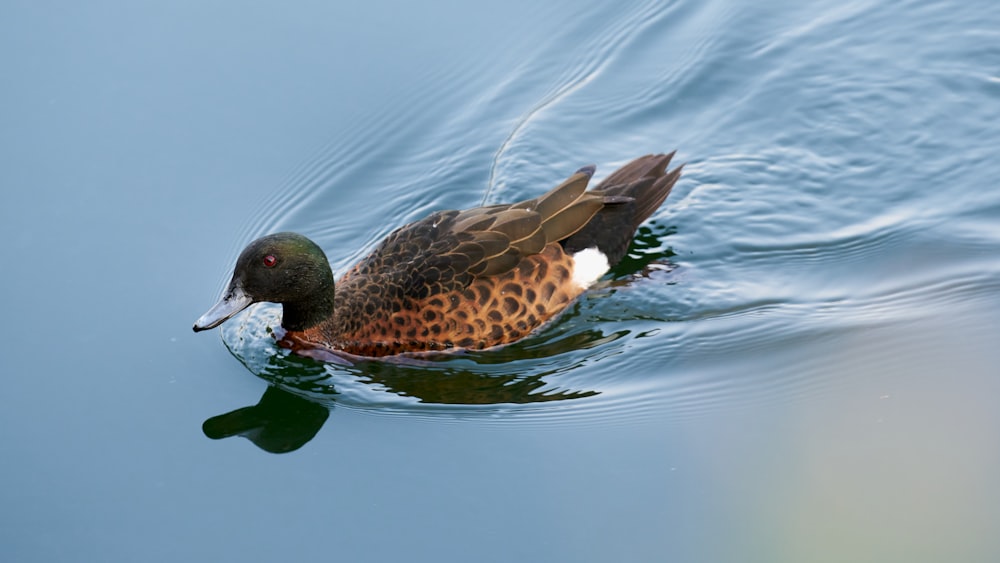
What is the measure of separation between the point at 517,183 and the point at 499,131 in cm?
54

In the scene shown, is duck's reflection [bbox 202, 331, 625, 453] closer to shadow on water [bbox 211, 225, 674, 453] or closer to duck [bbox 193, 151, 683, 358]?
shadow on water [bbox 211, 225, 674, 453]

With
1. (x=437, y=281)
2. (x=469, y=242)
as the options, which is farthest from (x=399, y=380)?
(x=469, y=242)

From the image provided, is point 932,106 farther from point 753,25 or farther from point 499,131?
point 499,131

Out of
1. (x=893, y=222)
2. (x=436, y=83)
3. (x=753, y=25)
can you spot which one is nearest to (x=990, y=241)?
(x=893, y=222)

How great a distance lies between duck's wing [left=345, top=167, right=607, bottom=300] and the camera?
705 centimetres

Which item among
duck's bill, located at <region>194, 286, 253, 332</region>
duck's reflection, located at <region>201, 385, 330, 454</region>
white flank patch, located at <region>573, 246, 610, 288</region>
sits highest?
duck's bill, located at <region>194, 286, 253, 332</region>

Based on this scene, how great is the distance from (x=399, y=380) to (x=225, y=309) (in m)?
1.05

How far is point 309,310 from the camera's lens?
7223mm

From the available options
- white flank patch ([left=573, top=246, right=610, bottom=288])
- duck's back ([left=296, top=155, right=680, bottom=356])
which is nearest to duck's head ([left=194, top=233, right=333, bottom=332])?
duck's back ([left=296, top=155, right=680, bottom=356])

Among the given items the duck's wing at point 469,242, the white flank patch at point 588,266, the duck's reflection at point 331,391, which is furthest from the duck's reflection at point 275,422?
the white flank patch at point 588,266

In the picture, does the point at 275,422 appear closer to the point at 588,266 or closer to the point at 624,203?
the point at 588,266

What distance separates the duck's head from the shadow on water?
1.25 ft

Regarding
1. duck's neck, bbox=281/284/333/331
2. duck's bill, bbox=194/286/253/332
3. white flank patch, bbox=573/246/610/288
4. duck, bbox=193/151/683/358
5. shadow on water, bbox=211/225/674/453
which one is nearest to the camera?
shadow on water, bbox=211/225/674/453

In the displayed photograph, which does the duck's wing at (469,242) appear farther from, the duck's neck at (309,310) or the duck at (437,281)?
the duck's neck at (309,310)
